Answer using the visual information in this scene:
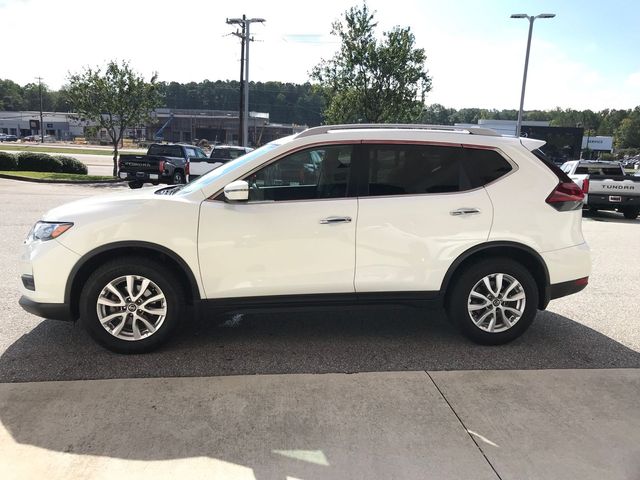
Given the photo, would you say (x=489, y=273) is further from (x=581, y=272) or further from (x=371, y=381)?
(x=371, y=381)

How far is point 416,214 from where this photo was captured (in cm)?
414

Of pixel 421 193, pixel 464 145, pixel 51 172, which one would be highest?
pixel 464 145

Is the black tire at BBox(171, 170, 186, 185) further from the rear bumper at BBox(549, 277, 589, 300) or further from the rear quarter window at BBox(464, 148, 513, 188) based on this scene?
the rear bumper at BBox(549, 277, 589, 300)

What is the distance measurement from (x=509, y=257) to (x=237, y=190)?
2401 mm

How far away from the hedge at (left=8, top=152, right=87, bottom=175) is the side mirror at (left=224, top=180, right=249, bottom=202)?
23.6 meters

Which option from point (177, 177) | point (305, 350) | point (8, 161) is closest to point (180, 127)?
point (8, 161)

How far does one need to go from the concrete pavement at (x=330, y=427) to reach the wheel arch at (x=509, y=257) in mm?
769

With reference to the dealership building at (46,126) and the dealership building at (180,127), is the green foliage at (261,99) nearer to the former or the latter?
the dealership building at (180,127)

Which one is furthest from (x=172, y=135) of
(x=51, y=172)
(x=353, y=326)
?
(x=353, y=326)

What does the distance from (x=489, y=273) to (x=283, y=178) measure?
192cm

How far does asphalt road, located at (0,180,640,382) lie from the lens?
12.9ft

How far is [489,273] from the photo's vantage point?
4281 mm

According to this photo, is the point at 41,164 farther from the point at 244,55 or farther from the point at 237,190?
the point at 237,190

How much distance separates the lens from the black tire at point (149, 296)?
3.93 meters
